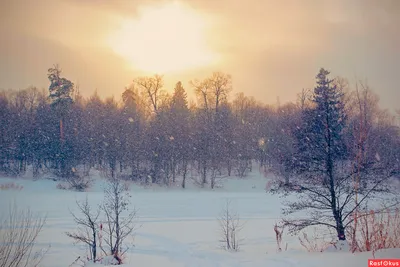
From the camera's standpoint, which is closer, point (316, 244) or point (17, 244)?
point (17, 244)

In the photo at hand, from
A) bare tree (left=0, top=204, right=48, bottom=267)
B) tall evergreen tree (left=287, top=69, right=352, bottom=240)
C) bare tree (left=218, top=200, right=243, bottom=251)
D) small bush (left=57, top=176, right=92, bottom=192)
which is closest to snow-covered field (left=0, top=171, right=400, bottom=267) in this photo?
bare tree (left=218, top=200, right=243, bottom=251)

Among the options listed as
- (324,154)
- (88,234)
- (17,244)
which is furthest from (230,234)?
(17,244)

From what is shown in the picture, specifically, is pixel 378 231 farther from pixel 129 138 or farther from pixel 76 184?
pixel 129 138

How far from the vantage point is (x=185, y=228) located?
19.8m

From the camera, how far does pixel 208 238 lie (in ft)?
56.6

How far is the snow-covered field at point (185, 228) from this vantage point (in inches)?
410

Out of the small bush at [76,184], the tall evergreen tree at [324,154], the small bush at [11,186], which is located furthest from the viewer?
the small bush at [76,184]

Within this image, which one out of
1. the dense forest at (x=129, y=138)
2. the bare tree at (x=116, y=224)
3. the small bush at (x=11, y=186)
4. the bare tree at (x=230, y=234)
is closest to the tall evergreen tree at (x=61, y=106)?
the dense forest at (x=129, y=138)

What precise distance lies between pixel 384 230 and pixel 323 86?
227 inches

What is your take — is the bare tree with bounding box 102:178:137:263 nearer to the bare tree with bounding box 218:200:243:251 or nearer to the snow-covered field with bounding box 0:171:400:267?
the snow-covered field with bounding box 0:171:400:267

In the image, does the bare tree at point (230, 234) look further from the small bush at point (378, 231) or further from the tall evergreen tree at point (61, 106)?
the tall evergreen tree at point (61, 106)

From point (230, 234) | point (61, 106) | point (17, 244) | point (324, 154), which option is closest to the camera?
point (17, 244)

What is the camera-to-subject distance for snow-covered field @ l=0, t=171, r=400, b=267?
1041 centimetres

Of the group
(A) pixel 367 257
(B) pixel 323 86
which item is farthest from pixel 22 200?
(A) pixel 367 257
